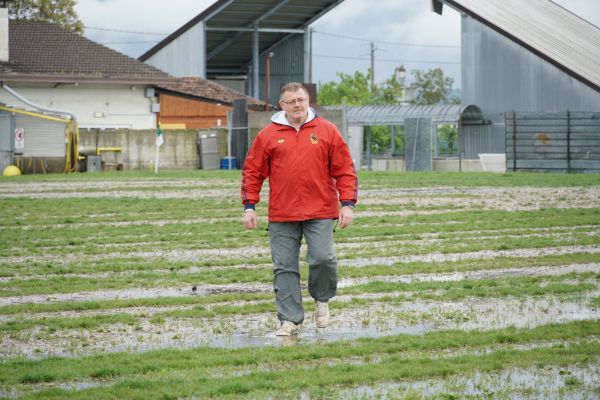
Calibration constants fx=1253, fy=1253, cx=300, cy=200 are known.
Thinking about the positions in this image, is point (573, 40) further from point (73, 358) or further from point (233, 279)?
point (73, 358)

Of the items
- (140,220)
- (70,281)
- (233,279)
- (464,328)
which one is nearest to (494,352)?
(464,328)

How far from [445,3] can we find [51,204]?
111 feet

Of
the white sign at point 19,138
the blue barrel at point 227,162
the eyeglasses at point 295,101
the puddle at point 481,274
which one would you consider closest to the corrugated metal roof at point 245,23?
the blue barrel at point 227,162

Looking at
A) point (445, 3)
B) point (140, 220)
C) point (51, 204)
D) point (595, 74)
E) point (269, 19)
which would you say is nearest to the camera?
point (140, 220)

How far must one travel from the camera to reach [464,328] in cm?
923

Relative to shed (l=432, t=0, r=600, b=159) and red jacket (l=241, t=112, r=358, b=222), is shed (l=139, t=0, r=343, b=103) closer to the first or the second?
shed (l=432, t=0, r=600, b=159)

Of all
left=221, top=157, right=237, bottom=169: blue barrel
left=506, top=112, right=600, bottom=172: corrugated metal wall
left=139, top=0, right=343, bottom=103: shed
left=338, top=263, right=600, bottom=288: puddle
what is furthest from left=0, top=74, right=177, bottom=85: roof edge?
left=338, top=263, right=600, bottom=288: puddle

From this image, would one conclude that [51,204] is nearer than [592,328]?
No

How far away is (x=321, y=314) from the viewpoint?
9680 millimetres

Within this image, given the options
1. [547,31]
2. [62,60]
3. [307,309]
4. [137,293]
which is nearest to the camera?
[307,309]

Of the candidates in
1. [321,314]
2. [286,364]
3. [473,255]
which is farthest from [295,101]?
[473,255]

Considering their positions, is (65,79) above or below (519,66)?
below

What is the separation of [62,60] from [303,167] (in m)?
48.8

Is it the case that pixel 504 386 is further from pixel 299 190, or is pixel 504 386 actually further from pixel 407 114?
pixel 407 114
